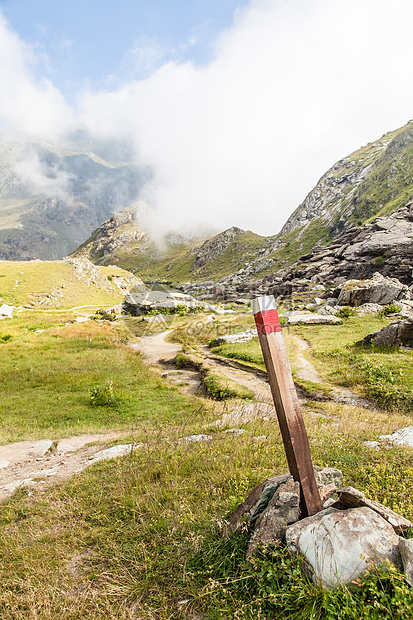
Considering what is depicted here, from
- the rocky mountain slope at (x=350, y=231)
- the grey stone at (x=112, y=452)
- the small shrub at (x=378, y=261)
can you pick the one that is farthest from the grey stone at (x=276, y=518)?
the small shrub at (x=378, y=261)

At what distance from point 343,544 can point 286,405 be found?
1.63 meters

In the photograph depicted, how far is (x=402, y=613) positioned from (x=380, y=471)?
3.72 metres

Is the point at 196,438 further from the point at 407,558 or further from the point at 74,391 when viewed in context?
the point at 74,391

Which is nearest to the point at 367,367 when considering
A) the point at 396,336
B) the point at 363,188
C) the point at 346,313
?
the point at 396,336

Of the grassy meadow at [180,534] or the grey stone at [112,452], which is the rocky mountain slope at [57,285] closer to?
the grassy meadow at [180,534]

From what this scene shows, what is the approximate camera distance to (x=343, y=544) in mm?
3178

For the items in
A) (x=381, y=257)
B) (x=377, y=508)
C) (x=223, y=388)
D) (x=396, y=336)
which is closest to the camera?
(x=377, y=508)

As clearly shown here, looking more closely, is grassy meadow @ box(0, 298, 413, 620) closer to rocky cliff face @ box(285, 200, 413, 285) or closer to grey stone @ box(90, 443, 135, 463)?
grey stone @ box(90, 443, 135, 463)

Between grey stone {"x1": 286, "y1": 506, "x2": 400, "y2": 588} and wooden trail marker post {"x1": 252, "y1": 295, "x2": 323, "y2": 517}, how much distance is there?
444 millimetres

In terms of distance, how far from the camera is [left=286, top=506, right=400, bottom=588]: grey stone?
120 inches

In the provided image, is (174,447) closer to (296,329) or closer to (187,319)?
(296,329)

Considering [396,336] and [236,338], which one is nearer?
[396,336]

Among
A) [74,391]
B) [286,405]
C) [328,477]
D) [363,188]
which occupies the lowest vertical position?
[74,391]

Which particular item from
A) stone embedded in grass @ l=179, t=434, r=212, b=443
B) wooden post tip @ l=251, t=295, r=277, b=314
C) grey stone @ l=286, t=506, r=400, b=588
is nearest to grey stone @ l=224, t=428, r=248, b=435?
stone embedded in grass @ l=179, t=434, r=212, b=443
